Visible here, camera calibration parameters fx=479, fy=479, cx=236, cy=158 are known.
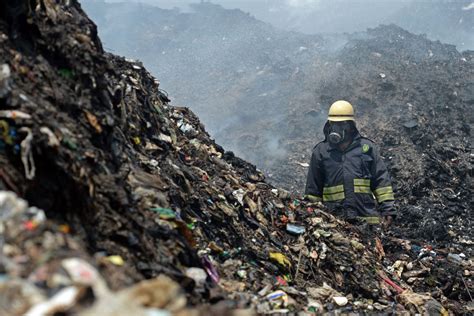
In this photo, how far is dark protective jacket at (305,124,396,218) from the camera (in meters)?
6.18

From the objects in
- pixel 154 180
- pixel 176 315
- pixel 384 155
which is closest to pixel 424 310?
pixel 154 180

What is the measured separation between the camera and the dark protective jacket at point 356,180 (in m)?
6.18

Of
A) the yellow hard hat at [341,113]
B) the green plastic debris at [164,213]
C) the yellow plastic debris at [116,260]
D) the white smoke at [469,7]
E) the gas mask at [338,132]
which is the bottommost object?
the yellow plastic debris at [116,260]

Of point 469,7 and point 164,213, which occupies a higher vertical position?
point 469,7

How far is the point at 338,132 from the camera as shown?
21.1 ft

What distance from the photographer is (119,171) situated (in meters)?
3.47

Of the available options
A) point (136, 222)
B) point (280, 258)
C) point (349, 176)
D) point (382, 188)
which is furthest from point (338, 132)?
point (136, 222)

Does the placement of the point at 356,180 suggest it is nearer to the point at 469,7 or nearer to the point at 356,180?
the point at 356,180

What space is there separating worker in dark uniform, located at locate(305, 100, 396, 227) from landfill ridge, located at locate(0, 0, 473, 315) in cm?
37

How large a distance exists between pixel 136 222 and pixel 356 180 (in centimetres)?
388

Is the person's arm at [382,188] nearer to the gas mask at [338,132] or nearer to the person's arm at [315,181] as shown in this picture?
the gas mask at [338,132]

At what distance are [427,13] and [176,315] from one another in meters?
36.1

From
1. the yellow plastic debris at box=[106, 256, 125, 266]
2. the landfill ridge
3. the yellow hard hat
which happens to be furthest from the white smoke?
the yellow plastic debris at box=[106, 256, 125, 266]

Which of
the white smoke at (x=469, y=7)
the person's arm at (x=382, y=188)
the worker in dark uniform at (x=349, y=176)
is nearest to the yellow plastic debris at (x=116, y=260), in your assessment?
the worker in dark uniform at (x=349, y=176)
